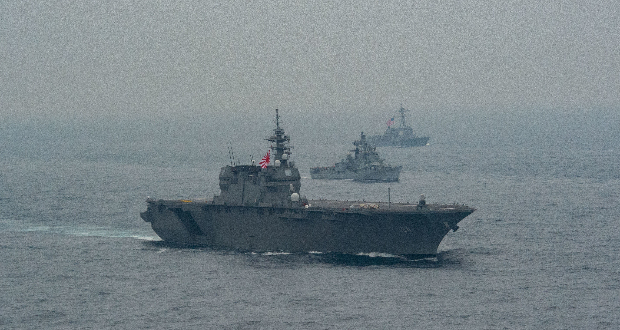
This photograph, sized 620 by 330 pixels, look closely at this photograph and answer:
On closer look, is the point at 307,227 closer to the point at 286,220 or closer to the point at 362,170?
the point at 286,220

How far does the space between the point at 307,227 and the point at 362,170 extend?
175ft

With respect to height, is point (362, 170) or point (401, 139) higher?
point (401, 139)

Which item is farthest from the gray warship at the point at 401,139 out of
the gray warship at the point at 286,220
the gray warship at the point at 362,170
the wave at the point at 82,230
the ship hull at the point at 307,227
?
the ship hull at the point at 307,227

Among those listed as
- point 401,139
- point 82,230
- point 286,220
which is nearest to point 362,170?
point 82,230

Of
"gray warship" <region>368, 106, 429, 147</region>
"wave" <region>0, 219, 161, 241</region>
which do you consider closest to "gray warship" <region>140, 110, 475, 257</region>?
"wave" <region>0, 219, 161, 241</region>

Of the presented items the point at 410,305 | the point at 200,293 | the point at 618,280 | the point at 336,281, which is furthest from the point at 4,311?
the point at 618,280

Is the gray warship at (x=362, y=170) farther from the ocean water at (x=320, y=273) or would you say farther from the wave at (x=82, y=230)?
the wave at (x=82, y=230)

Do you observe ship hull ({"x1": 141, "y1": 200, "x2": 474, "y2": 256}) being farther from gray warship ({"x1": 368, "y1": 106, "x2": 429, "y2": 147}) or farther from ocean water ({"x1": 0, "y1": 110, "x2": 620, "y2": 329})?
gray warship ({"x1": 368, "y1": 106, "x2": 429, "y2": 147})

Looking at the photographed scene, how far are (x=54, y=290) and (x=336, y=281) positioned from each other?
57.8ft

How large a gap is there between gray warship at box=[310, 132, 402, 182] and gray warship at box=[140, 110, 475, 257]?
43.5 meters

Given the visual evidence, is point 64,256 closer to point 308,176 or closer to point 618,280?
point 618,280

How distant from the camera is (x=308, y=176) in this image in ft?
379

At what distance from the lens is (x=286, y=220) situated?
5625 centimetres

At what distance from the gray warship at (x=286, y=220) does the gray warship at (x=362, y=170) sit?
4355cm
